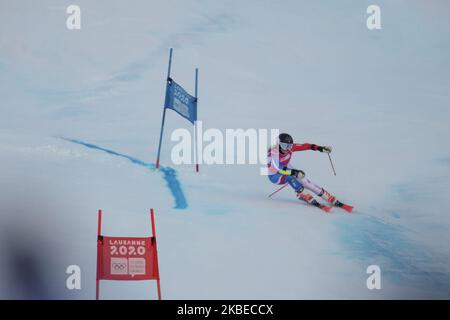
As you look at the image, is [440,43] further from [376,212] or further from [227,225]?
[227,225]

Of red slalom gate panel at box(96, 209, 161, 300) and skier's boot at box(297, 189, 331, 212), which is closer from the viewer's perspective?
red slalom gate panel at box(96, 209, 161, 300)

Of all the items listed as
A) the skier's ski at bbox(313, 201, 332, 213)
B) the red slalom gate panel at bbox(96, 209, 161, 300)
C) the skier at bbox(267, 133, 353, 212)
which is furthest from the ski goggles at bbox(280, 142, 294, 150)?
the red slalom gate panel at bbox(96, 209, 161, 300)

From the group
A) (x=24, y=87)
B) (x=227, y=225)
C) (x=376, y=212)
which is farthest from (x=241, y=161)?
(x=24, y=87)

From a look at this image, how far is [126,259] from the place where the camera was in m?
5.31

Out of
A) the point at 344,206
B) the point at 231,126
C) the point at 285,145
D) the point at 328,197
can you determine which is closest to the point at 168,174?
the point at 231,126

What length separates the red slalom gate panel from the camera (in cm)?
530

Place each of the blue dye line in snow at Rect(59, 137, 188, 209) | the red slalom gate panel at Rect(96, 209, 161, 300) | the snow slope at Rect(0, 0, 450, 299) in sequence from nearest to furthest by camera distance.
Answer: the red slalom gate panel at Rect(96, 209, 161, 300) < the snow slope at Rect(0, 0, 450, 299) < the blue dye line in snow at Rect(59, 137, 188, 209)

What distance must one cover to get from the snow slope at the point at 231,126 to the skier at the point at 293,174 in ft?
0.19

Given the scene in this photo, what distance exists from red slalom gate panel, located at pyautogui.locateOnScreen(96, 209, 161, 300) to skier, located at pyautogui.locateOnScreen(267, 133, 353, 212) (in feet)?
2.68

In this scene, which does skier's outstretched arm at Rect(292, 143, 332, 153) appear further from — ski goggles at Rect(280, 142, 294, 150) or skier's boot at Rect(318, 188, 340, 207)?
skier's boot at Rect(318, 188, 340, 207)

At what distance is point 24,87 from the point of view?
565cm

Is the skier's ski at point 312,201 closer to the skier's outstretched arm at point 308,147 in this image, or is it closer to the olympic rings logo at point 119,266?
the skier's outstretched arm at point 308,147

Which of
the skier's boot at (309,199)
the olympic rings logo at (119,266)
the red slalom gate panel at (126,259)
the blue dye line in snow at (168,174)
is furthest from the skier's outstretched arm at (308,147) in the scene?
the olympic rings logo at (119,266)

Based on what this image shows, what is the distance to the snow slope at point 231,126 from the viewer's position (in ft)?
17.9
